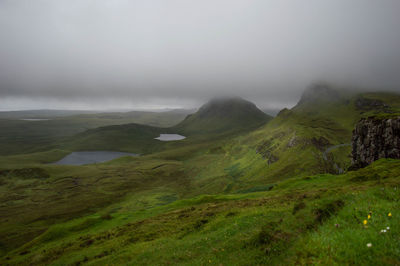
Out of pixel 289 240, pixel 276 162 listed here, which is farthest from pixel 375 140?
pixel 289 240

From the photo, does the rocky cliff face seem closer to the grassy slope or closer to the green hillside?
the grassy slope

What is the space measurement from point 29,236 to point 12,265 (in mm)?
66047

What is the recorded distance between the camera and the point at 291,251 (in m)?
13.8

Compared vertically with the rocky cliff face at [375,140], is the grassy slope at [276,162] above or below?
below

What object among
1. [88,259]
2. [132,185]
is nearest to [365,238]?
[88,259]

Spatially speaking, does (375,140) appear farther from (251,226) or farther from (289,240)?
(289,240)

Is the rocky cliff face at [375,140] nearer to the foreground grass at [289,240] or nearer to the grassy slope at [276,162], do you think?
the grassy slope at [276,162]

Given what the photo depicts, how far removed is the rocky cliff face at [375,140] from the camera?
8169 cm

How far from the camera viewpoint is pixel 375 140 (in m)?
91.6

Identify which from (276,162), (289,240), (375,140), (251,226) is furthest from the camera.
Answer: (276,162)

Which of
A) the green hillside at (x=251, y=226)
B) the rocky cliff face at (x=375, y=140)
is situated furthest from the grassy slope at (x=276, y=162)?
the rocky cliff face at (x=375, y=140)

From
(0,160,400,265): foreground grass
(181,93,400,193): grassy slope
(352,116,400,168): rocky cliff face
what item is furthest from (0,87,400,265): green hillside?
(352,116,400,168): rocky cliff face

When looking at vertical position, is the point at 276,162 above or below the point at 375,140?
below

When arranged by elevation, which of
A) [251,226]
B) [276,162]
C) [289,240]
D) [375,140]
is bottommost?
[276,162]
